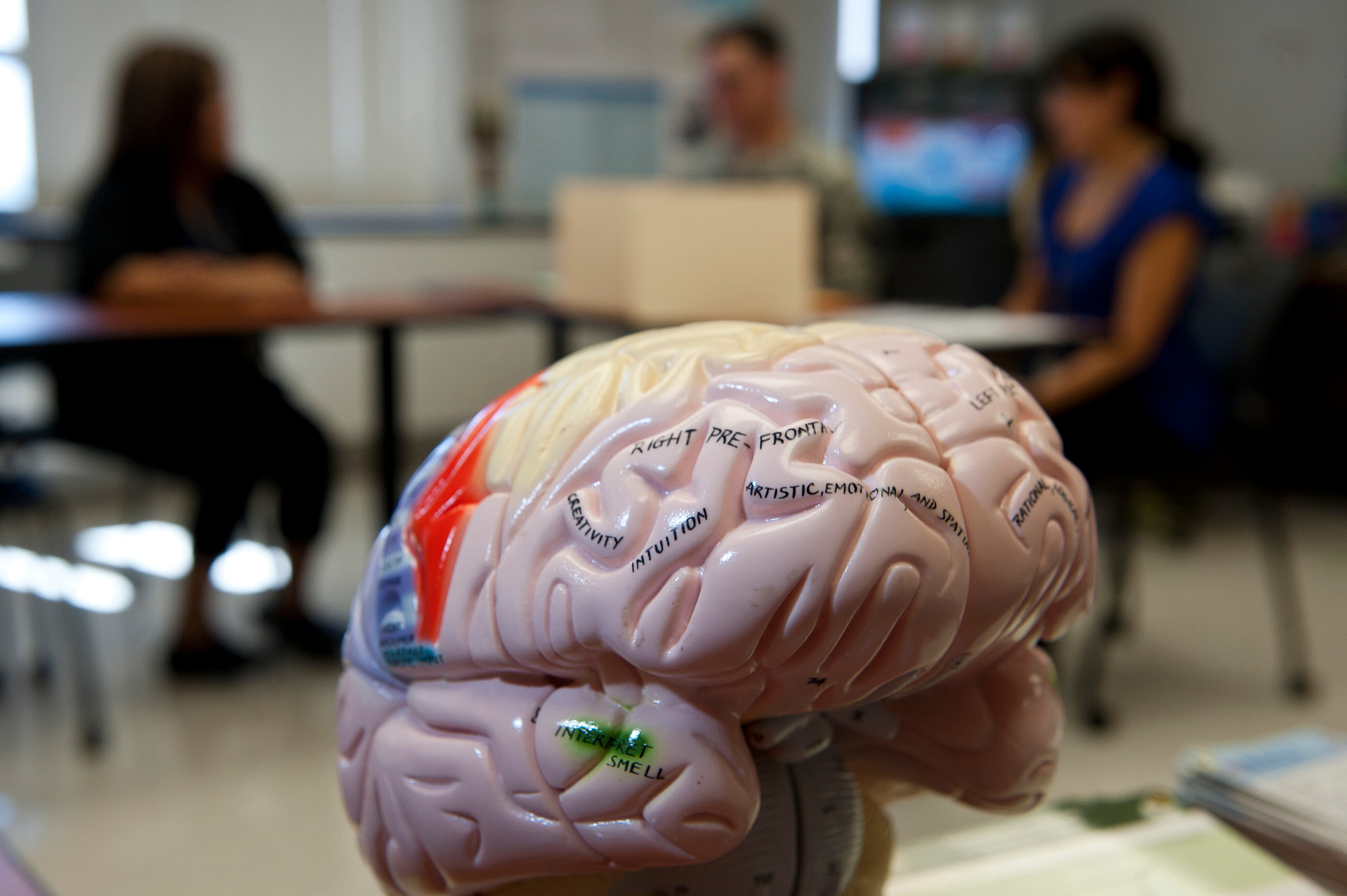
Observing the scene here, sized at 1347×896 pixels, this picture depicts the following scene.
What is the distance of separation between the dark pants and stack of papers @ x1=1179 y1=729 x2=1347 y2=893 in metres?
1.88

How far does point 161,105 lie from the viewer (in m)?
2.51

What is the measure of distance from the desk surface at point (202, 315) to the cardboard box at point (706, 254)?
0.94 feet

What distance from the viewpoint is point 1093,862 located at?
891 millimetres

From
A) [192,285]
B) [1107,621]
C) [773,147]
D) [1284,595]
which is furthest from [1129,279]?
[192,285]

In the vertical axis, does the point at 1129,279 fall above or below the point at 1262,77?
→ below

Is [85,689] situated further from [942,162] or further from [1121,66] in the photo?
[942,162]

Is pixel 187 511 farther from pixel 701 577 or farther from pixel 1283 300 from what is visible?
pixel 701 577

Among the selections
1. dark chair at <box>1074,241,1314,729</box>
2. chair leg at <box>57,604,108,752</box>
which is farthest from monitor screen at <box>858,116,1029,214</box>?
chair leg at <box>57,604,108,752</box>

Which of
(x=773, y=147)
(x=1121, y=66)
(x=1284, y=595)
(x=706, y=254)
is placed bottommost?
(x=1284, y=595)

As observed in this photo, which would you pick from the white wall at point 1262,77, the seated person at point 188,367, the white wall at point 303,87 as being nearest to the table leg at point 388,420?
the seated person at point 188,367

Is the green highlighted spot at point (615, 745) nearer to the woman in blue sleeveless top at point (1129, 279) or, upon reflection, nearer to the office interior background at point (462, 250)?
the office interior background at point (462, 250)

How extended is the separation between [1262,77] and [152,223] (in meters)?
4.06

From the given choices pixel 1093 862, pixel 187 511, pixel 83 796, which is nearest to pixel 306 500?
pixel 83 796

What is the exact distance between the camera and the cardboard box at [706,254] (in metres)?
2.27
